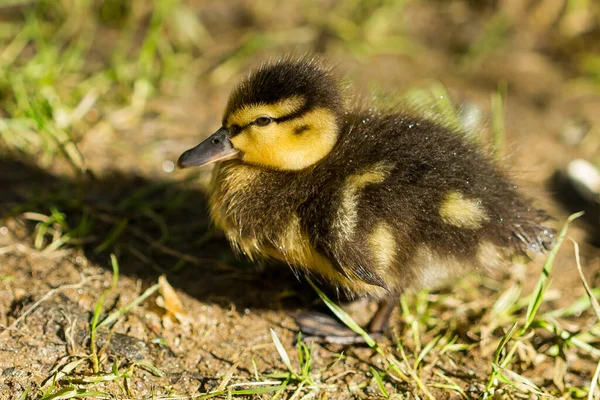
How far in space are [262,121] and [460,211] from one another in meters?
0.61

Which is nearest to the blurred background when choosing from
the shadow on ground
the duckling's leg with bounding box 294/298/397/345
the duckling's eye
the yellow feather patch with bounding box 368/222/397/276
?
the shadow on ground

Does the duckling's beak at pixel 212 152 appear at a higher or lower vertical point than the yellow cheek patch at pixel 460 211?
lower

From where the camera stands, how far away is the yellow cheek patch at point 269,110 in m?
1.88

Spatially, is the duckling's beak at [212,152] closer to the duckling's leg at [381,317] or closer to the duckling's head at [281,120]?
the duckling's head at [281,120]

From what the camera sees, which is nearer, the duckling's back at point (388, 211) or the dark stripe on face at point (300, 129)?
the duckling's back at point (388, 211)

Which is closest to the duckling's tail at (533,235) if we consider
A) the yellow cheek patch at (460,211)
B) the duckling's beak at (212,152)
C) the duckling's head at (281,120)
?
the yellow cheek patch at (460,211)

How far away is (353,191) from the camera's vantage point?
5.96ft

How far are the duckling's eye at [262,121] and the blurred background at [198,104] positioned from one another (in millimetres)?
367

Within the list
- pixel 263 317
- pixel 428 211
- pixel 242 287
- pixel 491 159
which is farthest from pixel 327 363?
pixel 491 159

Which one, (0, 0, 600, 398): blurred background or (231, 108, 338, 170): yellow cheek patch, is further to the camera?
(0, 0, 600, 398): blurred background

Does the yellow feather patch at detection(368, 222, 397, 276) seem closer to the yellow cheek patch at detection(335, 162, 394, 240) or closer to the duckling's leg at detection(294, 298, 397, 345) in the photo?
the yellow cheek patch at detection(335, 162, 394, 240)

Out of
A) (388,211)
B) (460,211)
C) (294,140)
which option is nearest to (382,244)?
(388,211)

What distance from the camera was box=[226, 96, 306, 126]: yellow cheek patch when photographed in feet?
6.18

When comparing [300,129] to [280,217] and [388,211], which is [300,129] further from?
[388,211]
